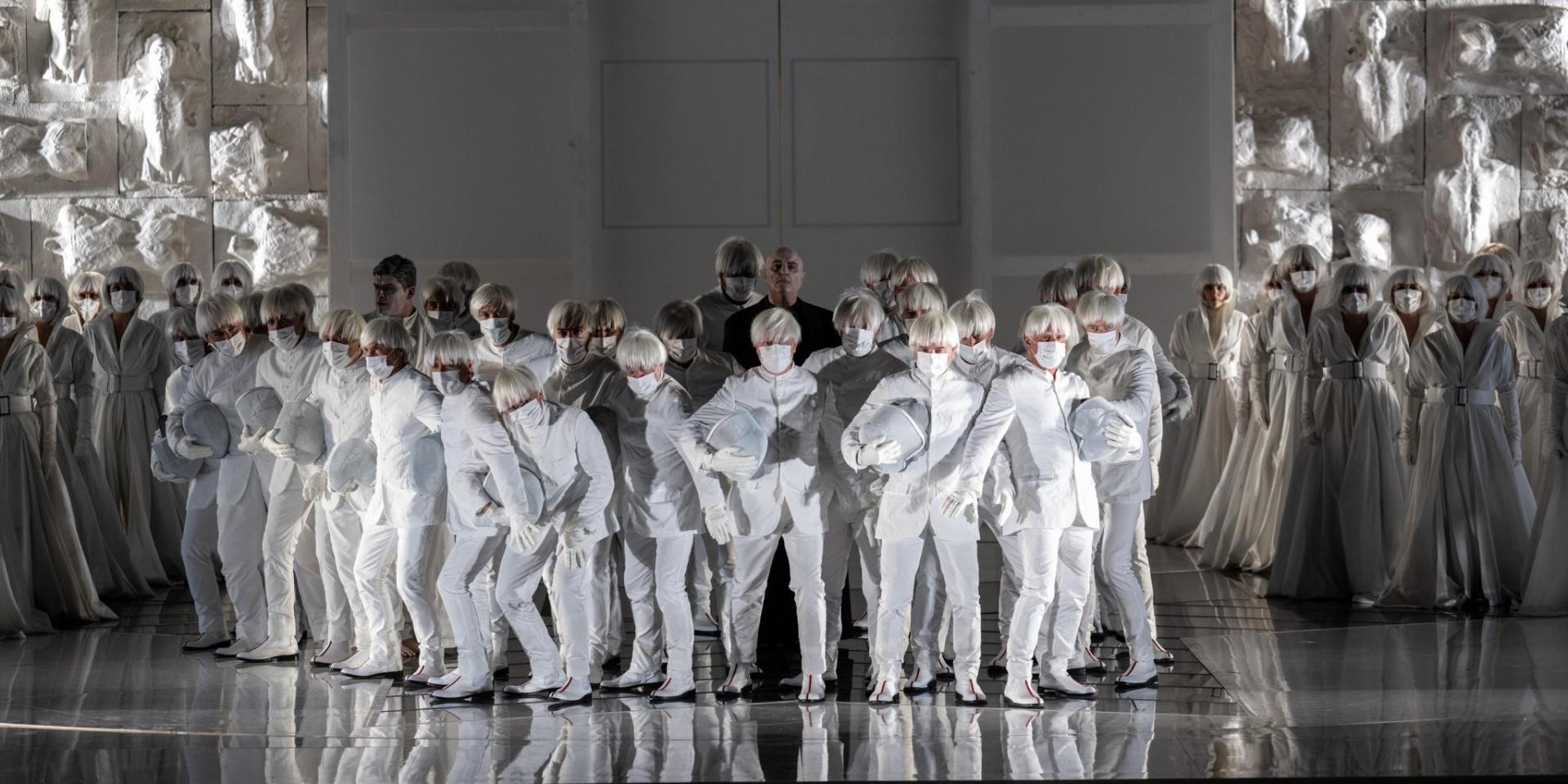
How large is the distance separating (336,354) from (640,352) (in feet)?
4.87

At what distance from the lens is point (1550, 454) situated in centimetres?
831

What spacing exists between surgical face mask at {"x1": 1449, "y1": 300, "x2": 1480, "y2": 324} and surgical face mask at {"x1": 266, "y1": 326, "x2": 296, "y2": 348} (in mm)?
5444

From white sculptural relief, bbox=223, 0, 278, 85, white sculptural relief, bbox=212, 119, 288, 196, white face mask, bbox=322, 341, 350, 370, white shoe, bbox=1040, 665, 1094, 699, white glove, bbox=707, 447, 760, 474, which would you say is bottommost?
white shoe, bbox=1040, 665, 1094, 699

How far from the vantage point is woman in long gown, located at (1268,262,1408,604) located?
8.88m

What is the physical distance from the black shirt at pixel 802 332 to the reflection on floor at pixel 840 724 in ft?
4.33

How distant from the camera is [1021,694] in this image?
6.43 metres

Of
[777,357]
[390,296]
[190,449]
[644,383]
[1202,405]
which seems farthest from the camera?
[1202,405]

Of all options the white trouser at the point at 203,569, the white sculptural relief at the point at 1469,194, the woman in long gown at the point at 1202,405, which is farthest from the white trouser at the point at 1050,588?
the white sculptural relief at the point at 1469,194

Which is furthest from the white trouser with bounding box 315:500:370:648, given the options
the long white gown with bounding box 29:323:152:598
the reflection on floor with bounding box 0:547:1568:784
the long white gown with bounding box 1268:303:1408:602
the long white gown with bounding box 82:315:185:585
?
the long white gown with bounding box 1268:303:1408:602

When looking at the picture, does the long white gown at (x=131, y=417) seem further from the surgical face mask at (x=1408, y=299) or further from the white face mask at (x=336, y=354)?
the surgical face mask at (x=1408, y=299)

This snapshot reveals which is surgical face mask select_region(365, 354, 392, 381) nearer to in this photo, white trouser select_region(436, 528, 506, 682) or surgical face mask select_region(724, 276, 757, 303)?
white trouser select_region(436, 528, 506, 682)

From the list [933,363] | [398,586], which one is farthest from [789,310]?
[398,586]

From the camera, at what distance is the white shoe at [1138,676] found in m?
6.83

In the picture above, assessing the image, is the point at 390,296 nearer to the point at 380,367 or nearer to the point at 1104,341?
the point at 380,367
